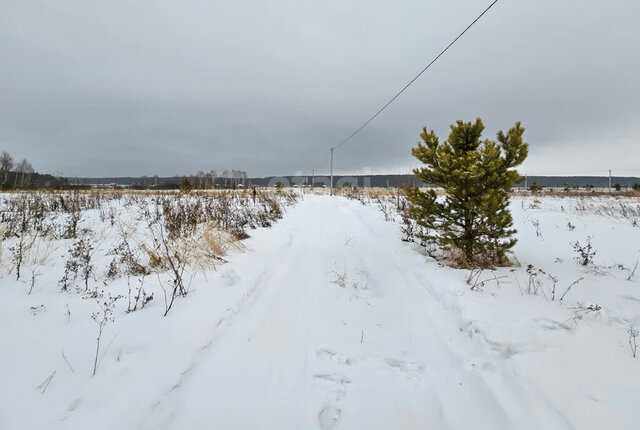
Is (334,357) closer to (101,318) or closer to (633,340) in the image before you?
(101,318)

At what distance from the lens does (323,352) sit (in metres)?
2.28

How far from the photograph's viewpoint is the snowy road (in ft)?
5.35

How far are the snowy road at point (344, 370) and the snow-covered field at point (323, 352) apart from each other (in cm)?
1

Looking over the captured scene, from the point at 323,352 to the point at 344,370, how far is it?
0.26 metres

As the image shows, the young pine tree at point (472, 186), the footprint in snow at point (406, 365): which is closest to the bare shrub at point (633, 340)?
the footprint in snow at point (406, 365)

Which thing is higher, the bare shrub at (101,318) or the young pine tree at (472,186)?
the young pine tree at (472,186)

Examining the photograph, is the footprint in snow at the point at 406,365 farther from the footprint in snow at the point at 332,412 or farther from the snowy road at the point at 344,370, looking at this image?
the footprint in snow at the point at 332,412

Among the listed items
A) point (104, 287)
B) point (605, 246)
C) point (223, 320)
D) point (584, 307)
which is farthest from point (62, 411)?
point (605, 246)

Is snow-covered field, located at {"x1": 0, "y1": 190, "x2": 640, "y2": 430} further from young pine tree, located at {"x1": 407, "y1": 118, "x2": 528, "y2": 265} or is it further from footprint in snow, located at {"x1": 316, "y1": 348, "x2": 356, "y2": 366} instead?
young pine tree, located at {"x1": 407, "y1": 118, "x2": 528, "y2": 265}

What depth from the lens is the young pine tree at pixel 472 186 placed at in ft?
13.9

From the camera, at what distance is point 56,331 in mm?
2256

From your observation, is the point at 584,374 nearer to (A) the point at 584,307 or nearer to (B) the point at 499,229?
(A) the point at 584,307

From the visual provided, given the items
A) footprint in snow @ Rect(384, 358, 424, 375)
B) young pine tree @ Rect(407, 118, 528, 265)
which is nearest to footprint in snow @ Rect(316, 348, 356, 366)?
footprint in snow @ Rect(384, 358, 424, 375)

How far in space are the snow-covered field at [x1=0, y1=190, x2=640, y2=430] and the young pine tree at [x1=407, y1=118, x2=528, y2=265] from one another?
78cm
